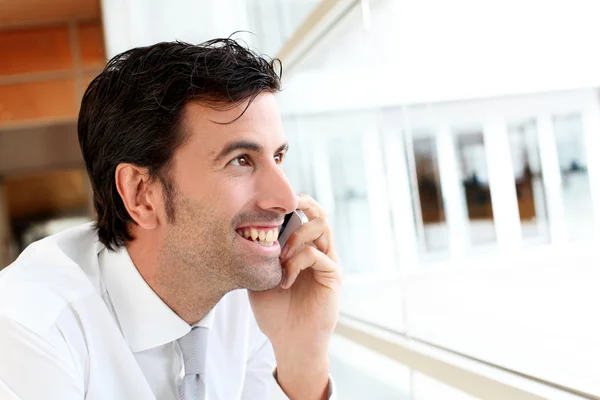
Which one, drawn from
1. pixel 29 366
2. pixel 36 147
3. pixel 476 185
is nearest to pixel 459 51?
pixel 476 185

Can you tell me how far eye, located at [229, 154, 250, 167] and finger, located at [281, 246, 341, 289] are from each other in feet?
0.86

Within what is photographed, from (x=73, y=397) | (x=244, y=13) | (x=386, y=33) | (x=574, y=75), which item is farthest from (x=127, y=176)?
(x=244, y=13)

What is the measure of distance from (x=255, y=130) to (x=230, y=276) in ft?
1.10

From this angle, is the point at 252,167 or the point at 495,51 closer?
the point at 495,51

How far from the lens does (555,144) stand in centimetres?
118

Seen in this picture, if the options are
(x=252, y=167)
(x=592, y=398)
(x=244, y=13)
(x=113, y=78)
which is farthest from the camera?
(x=244, y=13)

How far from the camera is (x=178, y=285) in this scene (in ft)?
5.07

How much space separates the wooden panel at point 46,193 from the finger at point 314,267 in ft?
19.1

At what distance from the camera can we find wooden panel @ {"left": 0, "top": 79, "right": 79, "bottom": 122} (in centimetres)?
686

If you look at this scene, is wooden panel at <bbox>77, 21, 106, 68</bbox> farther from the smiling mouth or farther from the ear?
the smiling mouth

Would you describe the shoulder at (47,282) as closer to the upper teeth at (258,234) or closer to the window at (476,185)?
the upper teeth at (258,234)

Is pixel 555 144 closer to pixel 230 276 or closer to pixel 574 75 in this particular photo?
pixel 574 75

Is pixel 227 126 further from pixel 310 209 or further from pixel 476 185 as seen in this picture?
pixel 476 185

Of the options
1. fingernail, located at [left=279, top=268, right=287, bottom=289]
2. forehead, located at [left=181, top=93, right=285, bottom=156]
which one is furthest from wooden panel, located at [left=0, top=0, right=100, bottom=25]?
fingernail, located at [left=279, top=268, right=287, bottom=289]
